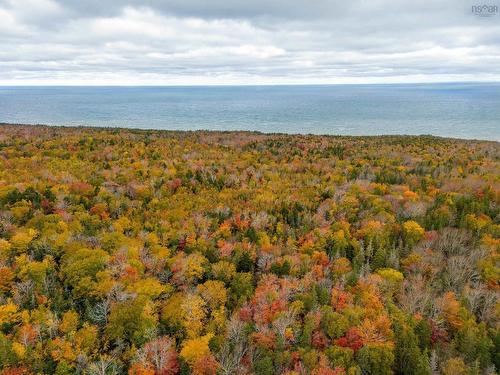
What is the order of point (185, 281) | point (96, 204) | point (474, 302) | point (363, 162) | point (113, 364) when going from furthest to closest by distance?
point (363, 162) < point (96, 204) < point (185, 281) < point (474, 302) < point (113, 364)

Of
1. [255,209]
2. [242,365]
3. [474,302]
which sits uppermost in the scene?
[255,209]

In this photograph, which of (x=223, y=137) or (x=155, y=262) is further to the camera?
(x=223, y=137)

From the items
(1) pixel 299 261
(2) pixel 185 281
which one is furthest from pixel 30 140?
(1) pixel 299 261

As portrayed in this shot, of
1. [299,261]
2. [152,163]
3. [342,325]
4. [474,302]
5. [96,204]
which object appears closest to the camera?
[342,325]

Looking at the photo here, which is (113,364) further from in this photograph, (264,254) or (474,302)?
(474,302)

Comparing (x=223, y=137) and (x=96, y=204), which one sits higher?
(x=223, y=137)

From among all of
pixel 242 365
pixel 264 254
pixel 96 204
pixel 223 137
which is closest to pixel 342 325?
pixel 242 365

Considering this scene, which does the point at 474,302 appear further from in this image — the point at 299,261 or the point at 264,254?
the point at 264,254
